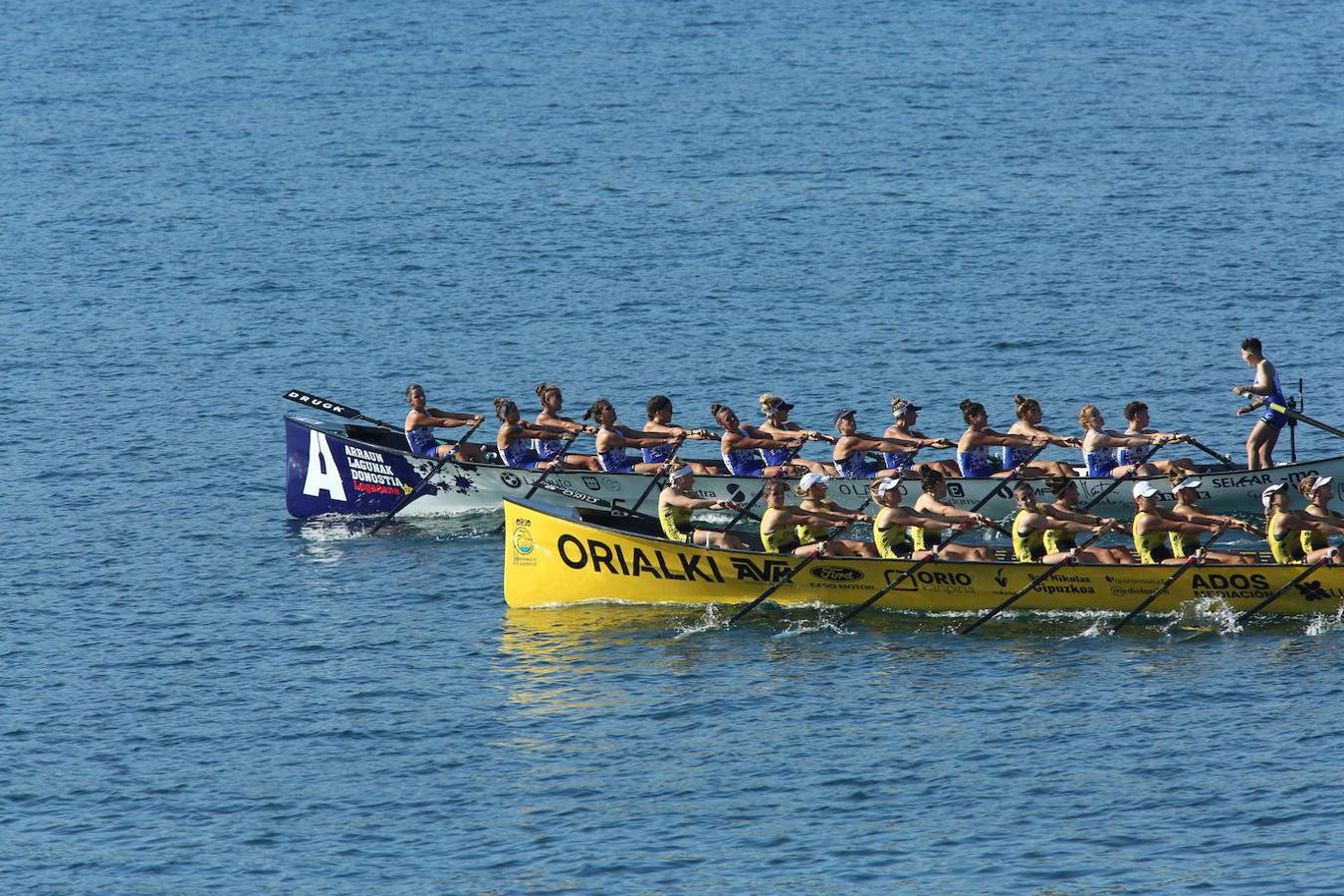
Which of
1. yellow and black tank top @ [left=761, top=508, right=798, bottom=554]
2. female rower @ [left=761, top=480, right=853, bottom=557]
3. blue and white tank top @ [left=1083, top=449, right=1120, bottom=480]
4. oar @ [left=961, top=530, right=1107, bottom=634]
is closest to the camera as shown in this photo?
oar @ [left=961, top=530, right=1107, bottom=634]

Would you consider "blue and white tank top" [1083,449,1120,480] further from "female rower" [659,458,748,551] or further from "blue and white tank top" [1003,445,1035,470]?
"female rower" [659,458,748,551]

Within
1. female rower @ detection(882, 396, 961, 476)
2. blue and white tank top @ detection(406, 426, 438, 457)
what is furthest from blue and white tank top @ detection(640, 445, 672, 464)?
blue and white tank top @ detection(406, 426, 438, 457)

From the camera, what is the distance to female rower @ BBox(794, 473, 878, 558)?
33.5 meters

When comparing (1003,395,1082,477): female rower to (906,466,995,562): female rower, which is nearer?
(906,466,995,562): female rower

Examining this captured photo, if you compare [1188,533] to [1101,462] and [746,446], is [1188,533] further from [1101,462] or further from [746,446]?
[746,446]

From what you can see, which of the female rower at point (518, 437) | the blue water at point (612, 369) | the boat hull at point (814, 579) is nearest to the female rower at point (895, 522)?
the boat hull at point (814, 579)

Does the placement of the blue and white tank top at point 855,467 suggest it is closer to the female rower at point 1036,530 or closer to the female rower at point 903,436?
the female rower at point 903,436

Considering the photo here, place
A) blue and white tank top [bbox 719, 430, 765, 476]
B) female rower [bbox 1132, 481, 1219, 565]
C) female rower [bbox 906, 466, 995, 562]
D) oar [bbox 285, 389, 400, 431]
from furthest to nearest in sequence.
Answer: oar [bbox 285, 389, 400, 431]
blue and white tank top [bbox 719, 430, 765, 476]
female rower [bbox 906, 466, 995, 562]
female rower [bbox 1132, 481, 1219, 565]

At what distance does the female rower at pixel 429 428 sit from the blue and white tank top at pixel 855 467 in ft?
22.3

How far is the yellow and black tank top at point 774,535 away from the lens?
110 feet

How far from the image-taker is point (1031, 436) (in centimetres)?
3712

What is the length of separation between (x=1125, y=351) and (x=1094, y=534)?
17635 mm

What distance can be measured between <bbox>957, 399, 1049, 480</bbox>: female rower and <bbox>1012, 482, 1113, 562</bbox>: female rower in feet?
14.6

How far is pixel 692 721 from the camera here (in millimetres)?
29688
